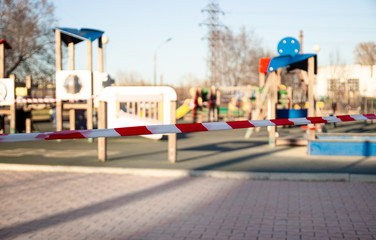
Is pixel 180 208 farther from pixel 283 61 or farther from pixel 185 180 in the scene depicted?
pixel 283 61

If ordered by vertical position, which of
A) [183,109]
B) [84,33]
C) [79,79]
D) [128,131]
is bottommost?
[183,109]

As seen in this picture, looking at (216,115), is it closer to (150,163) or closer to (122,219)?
(150,163)

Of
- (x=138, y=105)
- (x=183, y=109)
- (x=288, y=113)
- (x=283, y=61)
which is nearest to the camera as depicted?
(x=138, y=105)

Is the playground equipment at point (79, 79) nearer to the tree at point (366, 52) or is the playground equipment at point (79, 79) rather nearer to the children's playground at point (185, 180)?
the children's playground at point (185, 180)

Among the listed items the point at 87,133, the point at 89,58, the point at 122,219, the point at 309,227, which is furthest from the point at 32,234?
the point at 89,58

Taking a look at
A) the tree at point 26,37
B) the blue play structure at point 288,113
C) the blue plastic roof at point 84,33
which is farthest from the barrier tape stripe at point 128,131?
the tree at point 26,37

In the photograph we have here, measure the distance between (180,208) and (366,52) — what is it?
155 feet

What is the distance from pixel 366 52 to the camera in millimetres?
48688

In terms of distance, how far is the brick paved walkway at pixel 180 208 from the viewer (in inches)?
202

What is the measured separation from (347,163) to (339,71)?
108ft

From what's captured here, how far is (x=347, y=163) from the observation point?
404 inches

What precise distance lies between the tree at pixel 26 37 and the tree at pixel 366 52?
31017 mm

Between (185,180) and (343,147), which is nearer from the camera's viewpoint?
(185,180)

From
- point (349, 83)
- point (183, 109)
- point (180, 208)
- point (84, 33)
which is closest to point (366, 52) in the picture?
point (349, 83)
